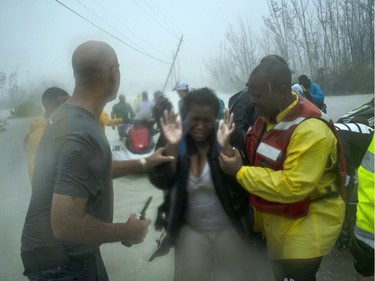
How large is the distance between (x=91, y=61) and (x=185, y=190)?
78 cm

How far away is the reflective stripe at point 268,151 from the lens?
162 cm

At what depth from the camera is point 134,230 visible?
145 cm

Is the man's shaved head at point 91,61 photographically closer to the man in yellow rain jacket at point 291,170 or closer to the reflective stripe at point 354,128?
the man in yellow rain jacket at point 291,170

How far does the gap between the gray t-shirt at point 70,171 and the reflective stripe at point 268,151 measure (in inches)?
28.3

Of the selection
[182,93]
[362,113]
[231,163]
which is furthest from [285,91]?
[362,113]

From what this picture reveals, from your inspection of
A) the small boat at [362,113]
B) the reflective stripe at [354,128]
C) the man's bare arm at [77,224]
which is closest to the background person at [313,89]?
the small boat at [362,113]

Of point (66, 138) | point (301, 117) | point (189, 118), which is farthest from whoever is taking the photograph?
point (189, 118)

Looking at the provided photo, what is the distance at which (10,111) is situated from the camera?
1.78m

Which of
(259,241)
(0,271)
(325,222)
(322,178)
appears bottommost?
(0,271)

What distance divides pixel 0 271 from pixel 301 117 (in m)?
2.81

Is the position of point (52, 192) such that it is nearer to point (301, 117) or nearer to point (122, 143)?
point (122, 143)

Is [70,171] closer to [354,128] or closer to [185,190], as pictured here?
[185,190]

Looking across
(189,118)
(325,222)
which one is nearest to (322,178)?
(325,222)

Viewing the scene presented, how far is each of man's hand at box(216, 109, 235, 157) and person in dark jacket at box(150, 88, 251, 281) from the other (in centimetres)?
9
